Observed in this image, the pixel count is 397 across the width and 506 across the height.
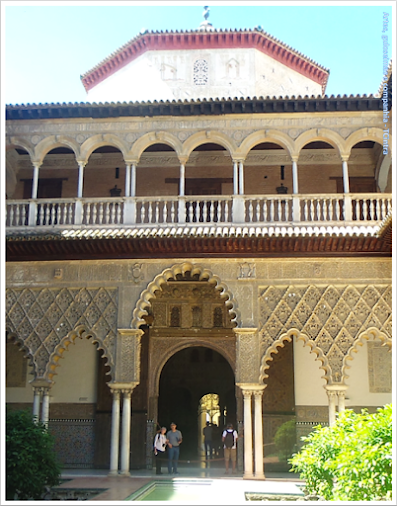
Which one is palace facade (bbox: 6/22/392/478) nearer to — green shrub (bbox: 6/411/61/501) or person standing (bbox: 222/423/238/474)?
person standing (bbox: 222/423/238/474)

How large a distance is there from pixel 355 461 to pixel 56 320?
6.61m

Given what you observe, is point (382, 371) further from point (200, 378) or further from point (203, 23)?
point (203, 23)

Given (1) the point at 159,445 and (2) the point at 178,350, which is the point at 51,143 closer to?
(2) the point at 178,350

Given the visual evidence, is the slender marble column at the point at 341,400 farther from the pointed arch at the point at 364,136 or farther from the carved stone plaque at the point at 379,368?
the pointed arch at the point at 364,136

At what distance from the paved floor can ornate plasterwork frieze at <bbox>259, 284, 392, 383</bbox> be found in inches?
75.1

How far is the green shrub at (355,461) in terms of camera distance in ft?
21.8

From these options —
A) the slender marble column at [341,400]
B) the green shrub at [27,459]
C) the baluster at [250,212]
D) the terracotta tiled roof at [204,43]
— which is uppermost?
the terracotta tiled roof at [204,43]

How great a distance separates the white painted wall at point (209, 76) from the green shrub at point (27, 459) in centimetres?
979

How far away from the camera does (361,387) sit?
1334cm

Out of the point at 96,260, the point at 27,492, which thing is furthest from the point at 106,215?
the point at 27,492

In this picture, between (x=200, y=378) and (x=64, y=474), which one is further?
(x=200, y=378)

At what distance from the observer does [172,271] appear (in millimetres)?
11930

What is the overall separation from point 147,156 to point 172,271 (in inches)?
137

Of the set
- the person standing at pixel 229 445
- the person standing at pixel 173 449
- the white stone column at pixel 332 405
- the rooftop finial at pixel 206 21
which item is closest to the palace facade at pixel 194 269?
the white stone column at pixel 332 405
